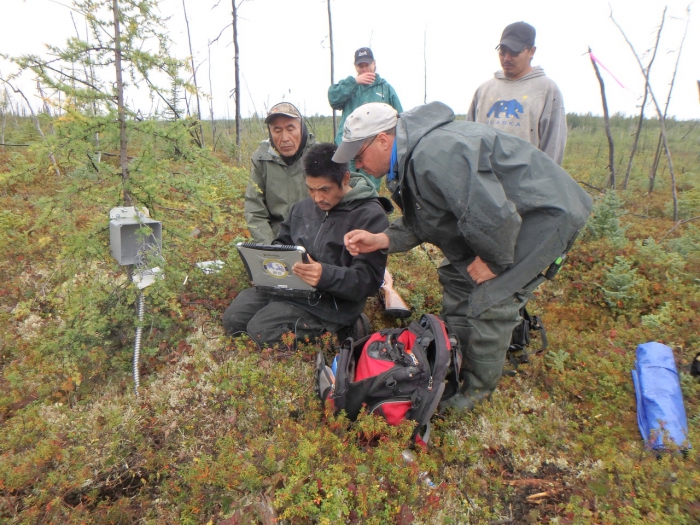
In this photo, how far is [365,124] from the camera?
2668 mm

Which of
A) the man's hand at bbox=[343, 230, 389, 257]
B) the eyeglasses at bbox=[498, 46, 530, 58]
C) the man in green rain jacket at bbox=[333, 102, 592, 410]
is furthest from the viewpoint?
the eyeglasses at bbox=[498, 46, 530, 58]

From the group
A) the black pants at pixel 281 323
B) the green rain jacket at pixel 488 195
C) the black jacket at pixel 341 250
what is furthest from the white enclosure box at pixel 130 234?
the green rain jacket at pixel 488 195

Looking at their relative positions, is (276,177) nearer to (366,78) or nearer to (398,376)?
(366,78)

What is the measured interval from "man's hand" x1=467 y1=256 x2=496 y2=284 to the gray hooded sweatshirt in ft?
6.42

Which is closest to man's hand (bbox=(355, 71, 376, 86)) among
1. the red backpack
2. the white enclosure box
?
the white enclosure box

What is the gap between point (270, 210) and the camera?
4695 millimetres

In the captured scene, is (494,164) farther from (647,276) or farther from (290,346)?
(647,276)

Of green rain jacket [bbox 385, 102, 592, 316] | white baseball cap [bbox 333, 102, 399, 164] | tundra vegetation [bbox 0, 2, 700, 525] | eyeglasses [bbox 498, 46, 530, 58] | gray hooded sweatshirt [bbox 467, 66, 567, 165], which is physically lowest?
tundra vegetation [bbox 0, 2, 700, 525]

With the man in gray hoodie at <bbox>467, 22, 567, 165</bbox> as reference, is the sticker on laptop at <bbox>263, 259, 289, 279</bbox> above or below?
below

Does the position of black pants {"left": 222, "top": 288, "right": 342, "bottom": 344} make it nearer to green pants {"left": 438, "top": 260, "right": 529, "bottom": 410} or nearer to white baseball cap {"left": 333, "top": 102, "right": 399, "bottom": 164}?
green pants {"left": 438, "top": 260, "right": 529, "bottom": 410}

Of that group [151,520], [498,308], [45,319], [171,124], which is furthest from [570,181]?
[45,319]

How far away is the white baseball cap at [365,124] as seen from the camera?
2.67m

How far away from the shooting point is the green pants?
A: 290cm

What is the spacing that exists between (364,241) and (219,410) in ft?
5.96
